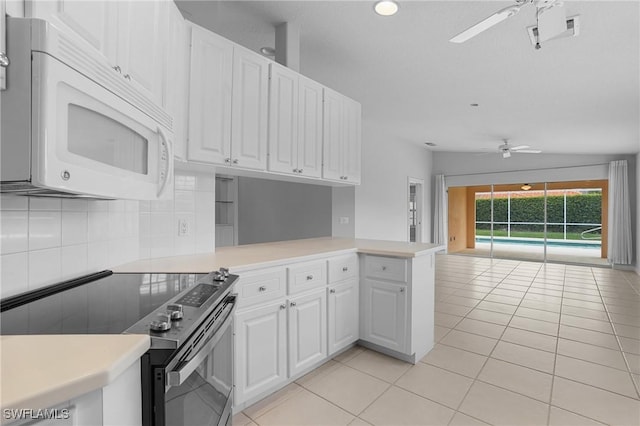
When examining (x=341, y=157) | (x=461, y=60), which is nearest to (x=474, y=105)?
(x=461, y=60)

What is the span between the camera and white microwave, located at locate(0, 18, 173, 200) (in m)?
0.80

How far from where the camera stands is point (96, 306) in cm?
112

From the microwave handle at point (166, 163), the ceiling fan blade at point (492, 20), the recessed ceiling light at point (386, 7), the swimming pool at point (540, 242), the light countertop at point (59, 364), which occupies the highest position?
the recessed ceiling light at point (386, 7)

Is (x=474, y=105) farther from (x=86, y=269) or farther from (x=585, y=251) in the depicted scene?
(x=585, y=251)

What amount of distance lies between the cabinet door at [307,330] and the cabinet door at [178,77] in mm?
1221

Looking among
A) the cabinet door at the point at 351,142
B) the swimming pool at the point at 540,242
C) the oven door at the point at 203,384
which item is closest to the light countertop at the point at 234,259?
the oven door at the point at 203,384

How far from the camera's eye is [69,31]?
978 millimetres

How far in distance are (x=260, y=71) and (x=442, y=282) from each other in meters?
4.54

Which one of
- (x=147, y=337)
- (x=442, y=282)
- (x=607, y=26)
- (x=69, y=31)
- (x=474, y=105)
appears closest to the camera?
(x=147, y=337)

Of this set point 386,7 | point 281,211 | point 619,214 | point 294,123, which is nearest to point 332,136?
point 294,123

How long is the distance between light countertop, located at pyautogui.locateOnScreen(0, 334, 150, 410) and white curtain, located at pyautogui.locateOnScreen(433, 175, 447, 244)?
845 cm

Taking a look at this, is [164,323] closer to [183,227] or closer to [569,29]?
[183,227]

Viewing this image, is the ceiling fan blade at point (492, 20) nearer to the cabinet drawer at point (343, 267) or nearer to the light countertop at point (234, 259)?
the light countertop at point (234, 259)

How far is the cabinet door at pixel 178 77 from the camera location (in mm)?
1725
